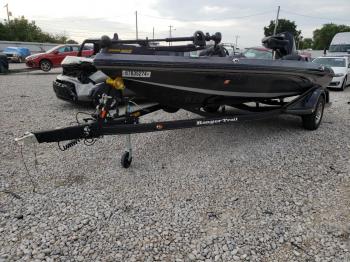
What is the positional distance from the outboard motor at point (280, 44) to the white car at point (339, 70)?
6.30m

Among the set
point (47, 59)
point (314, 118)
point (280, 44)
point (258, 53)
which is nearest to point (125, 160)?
point (258, 53)

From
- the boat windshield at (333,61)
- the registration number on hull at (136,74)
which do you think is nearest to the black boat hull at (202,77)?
the registration number on hull at (136,74)

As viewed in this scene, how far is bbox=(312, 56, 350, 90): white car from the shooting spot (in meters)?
11.8

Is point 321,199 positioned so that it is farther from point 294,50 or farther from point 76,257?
point 294,50

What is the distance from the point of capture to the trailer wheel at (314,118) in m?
5.64

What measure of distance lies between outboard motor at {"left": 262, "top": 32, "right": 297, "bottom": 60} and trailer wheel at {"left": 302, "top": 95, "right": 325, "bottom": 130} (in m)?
1.02

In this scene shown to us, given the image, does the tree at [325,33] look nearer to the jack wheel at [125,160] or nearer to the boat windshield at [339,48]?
the boat windshield at [339,48]

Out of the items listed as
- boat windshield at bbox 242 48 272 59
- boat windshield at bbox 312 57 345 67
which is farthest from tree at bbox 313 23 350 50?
boat windshield at bbox 242 48 272 59

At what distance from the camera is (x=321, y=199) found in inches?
129

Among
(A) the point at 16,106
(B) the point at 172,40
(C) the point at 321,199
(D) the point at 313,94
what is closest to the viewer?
(C) the point at 321,199

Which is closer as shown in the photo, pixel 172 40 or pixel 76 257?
pixel 76 257

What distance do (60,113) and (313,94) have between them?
16.4 ft

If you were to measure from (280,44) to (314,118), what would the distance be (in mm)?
1422

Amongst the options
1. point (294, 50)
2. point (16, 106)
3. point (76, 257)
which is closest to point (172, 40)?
point (76, 257)
